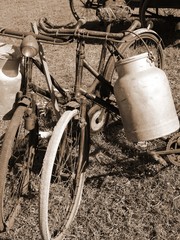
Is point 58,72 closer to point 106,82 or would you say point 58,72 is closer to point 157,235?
point 106,82

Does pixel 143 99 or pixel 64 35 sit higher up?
pixel 64 35

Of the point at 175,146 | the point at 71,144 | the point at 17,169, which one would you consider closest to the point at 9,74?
the point at 71,144

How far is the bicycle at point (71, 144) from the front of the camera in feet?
8.08

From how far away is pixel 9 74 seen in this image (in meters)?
2.61

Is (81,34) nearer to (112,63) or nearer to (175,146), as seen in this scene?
(112,63)

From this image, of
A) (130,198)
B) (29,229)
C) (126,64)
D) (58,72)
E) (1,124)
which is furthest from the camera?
(58,72)

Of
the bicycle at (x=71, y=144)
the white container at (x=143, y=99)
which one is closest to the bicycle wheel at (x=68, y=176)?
the bicycle at (x=71, y=144)

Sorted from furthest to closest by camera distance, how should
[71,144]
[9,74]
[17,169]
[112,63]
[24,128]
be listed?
[112,63] → [17,169] → [71,144] → [24,128] → [9,74]

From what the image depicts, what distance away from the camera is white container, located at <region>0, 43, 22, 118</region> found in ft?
8.45

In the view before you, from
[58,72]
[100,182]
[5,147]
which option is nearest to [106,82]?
[100,182]

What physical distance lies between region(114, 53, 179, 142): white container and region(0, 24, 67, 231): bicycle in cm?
53

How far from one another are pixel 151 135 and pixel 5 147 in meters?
1.09

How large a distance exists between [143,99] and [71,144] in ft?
2.24

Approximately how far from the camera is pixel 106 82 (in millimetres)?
3330
